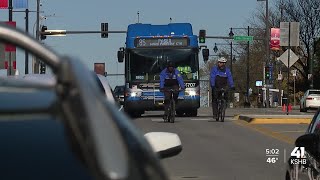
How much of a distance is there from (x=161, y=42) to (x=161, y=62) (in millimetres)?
779

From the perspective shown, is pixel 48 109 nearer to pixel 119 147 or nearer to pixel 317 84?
pixel 119 147

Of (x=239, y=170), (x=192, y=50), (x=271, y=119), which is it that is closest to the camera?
(x=239, y=170)

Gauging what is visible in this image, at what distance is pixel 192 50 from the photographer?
2669cm

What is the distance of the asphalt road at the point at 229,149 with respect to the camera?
1085 cm

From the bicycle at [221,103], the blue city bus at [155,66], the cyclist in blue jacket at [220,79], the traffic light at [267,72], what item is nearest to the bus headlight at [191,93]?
the blue city bus at [155,66]

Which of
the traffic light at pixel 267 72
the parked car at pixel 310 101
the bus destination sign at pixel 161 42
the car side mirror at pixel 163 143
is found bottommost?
the parked car at pixel 310 101

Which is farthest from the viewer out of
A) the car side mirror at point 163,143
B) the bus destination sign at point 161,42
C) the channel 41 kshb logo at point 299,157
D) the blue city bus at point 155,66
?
the bus destination sign at point 161,42

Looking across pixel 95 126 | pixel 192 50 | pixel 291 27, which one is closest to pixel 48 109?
pixel 95 126

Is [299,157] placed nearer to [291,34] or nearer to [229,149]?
[229,149]

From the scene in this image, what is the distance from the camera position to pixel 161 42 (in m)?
27.0

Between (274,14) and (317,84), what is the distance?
8264mm

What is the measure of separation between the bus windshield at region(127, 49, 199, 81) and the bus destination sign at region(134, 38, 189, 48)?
195 mm

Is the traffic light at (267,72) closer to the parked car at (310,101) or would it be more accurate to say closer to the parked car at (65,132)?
the parked car at (310,101)

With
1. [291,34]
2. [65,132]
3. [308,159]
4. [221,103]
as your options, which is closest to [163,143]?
[65,132]
